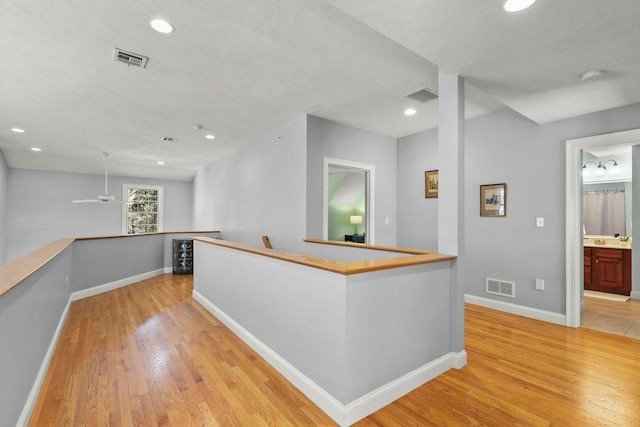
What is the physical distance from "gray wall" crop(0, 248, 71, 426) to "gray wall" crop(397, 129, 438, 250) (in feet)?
15.0

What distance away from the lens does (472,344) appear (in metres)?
2.92

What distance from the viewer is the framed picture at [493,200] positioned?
3971mm

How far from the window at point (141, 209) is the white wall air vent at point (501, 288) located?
9034mm

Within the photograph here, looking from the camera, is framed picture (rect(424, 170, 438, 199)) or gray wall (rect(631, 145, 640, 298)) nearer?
gray wall (rect(631, 145, 640, 298))

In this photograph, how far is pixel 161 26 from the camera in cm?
221

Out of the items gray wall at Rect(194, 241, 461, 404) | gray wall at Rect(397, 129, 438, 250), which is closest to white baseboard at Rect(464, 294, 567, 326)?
gray wall at Rect(397, 129, 438, 250)

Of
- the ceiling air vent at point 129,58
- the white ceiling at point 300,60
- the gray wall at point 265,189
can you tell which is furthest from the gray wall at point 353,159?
the ceiling air vent at point 129,58

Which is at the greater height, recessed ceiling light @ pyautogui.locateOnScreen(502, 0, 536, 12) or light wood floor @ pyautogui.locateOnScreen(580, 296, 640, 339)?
recessed ceiling light @ pyautogui.locateOnScreen(502, 0, 536, 12)

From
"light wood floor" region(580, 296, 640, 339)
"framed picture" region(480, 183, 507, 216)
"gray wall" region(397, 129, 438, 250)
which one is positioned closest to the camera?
"light wood floor" region(580, 296, 640, 339)

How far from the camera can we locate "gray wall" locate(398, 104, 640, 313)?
138 inches

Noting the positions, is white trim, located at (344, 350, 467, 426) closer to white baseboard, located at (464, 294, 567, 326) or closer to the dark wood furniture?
white baseboard, located at (464, 294, 567, 326)

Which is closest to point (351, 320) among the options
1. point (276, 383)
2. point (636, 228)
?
point (276, 383)

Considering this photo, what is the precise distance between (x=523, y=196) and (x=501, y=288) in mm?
1231

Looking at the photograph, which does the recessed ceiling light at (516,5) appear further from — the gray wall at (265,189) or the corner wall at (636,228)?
the corner wall at (636,228)
